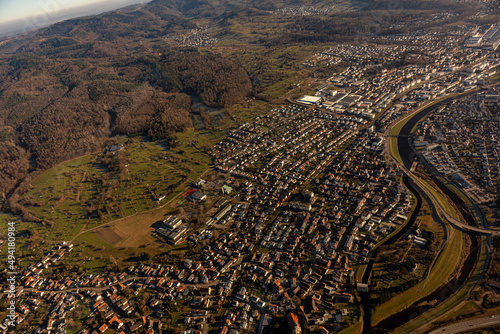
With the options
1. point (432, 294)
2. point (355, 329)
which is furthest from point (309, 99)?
point (355, 329)

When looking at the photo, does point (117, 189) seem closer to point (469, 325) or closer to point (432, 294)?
point (432, 294)

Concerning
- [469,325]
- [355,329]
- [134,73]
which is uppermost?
[134,73]

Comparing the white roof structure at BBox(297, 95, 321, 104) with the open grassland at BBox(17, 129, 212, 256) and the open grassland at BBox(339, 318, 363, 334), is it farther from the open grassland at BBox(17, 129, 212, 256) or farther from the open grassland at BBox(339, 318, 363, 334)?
the open grassland at BBox(339, 318, 363, 334)

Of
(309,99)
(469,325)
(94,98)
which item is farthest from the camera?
(94,98)

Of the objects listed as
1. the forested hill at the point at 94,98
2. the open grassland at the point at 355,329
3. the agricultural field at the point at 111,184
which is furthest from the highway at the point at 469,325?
the forested hill at the point at 94,98

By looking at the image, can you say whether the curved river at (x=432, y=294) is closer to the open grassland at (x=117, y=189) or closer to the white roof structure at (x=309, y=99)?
the open grassland at (x=117, y=189)

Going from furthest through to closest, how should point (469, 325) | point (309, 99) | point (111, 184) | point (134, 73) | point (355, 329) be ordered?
point (134, 73) → point (309, 99) → point (111, 184) → point (355, 329) → point (469, 325)

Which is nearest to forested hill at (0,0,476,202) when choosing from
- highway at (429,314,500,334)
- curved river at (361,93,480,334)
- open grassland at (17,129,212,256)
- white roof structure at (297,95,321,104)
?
open grassland at (17,129,212,256)

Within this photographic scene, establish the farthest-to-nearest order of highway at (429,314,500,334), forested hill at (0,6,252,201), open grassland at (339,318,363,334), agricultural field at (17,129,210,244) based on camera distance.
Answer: forested hill at (0,6,252,201)
agricultural field at (17,129,210,244)
open grassland at (339,318,363,334)
highway at (429,314,500,334)
